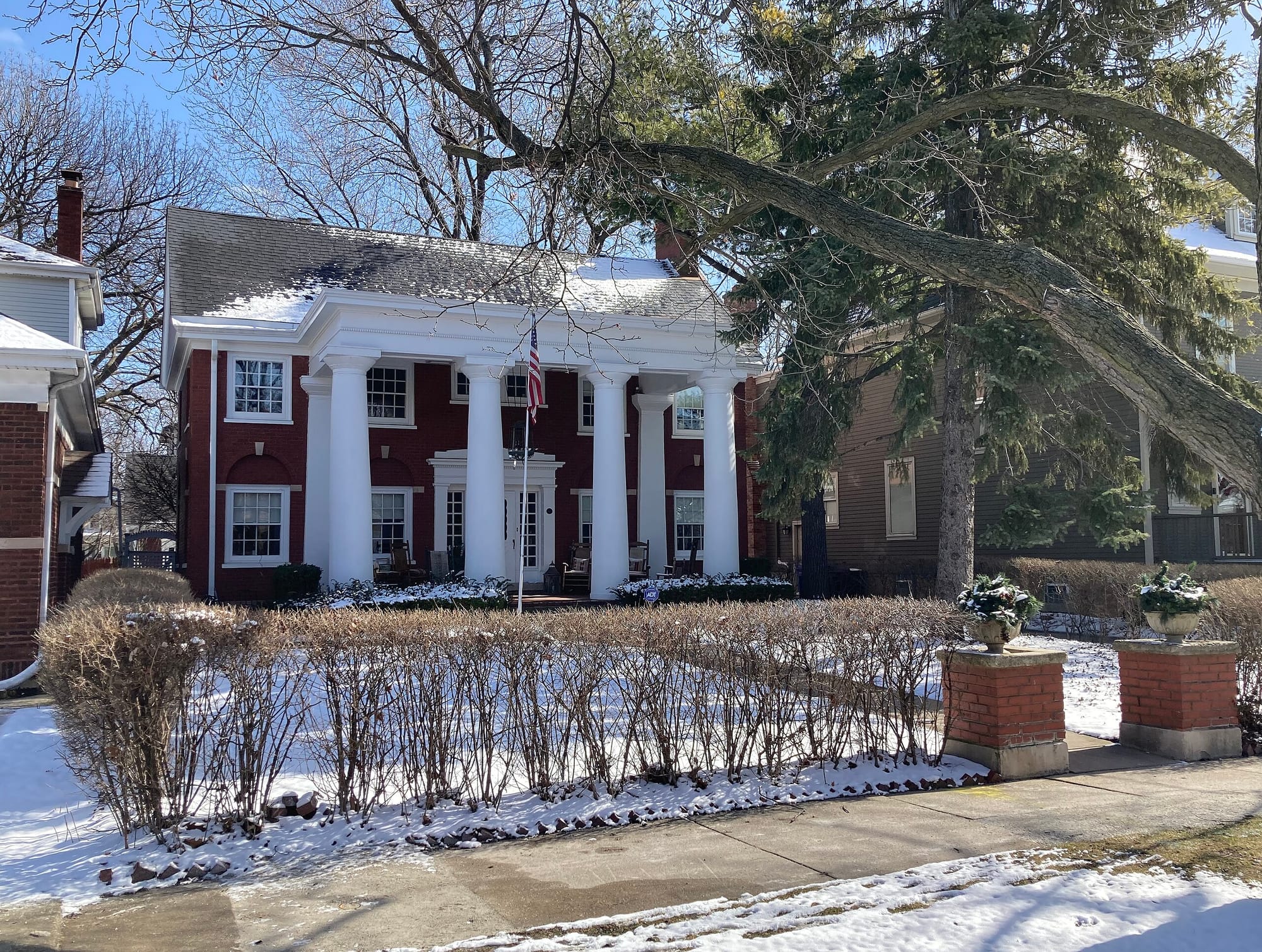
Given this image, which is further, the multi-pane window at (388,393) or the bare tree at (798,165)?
the multi-pane window at (388,393)

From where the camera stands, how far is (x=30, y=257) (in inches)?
787

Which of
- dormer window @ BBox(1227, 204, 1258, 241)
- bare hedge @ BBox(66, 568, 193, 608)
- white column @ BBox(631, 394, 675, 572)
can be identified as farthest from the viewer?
white column @ BBox(631, 394, 675, 572)

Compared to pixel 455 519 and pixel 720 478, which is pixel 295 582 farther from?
pixel 720 478

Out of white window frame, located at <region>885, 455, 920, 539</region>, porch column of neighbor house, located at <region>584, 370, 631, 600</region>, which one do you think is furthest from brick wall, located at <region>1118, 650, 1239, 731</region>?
white window frame, located at <region>885, 455, 920, 539</region>

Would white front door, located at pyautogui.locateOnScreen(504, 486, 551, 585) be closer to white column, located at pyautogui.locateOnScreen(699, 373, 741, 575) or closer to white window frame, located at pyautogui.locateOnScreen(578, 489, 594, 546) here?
white window frame, located at pyautogui.locateOnScreen(578, 489, 594, 546)

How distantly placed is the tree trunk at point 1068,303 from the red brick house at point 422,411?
41.0ft

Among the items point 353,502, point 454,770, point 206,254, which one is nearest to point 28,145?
point 206,254

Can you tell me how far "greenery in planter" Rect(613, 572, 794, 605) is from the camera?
67.4 ft

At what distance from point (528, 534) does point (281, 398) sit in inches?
276

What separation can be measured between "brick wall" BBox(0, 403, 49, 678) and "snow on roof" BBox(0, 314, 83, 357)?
82 centimetres

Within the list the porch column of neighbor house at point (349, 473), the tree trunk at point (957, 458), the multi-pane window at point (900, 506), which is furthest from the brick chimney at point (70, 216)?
the multi-pane window at point (900, 506)

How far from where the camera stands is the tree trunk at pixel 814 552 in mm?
24109

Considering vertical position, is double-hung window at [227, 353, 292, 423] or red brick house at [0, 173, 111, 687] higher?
double-hung window at [227, 353, 292, 423]

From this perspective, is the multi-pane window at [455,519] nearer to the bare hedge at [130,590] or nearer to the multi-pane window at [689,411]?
the multi-pane window at [689,411]
